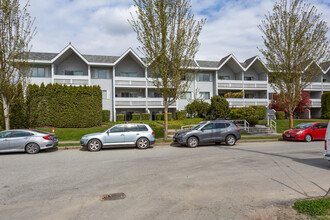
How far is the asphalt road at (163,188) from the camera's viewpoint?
172 inches

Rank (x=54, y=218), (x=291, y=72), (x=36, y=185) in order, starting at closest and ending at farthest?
(x=54, y=218)
(x=36, y=185)
(x=291, y=72)

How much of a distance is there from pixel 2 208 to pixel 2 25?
46.7ft

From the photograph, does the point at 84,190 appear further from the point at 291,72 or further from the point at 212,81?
the point at 212,81

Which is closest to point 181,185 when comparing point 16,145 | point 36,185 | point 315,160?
point 36,185

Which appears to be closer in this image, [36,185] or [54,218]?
[54,218]

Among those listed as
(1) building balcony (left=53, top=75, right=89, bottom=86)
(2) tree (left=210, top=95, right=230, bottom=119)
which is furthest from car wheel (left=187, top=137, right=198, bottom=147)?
(1) building balcony (left=53, top=75, right=89, bottom=86)

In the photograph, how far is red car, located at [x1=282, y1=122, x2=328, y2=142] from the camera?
16625mm

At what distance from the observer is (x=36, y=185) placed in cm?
629

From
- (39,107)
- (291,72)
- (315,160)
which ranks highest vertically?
(291,72)

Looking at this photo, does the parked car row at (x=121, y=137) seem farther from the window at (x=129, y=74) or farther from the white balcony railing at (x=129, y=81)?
the window at (x=129, y=74)

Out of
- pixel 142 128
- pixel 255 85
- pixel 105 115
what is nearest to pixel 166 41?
pixel 142 128

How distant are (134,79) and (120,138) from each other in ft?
63.6

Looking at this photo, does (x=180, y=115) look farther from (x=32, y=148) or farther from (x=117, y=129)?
(x=32, y=148)

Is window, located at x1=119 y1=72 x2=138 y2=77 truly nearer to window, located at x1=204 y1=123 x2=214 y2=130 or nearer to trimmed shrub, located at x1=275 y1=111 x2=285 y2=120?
trimmed shrub, located at x1=275 y1=111 x2=285 y2=120
